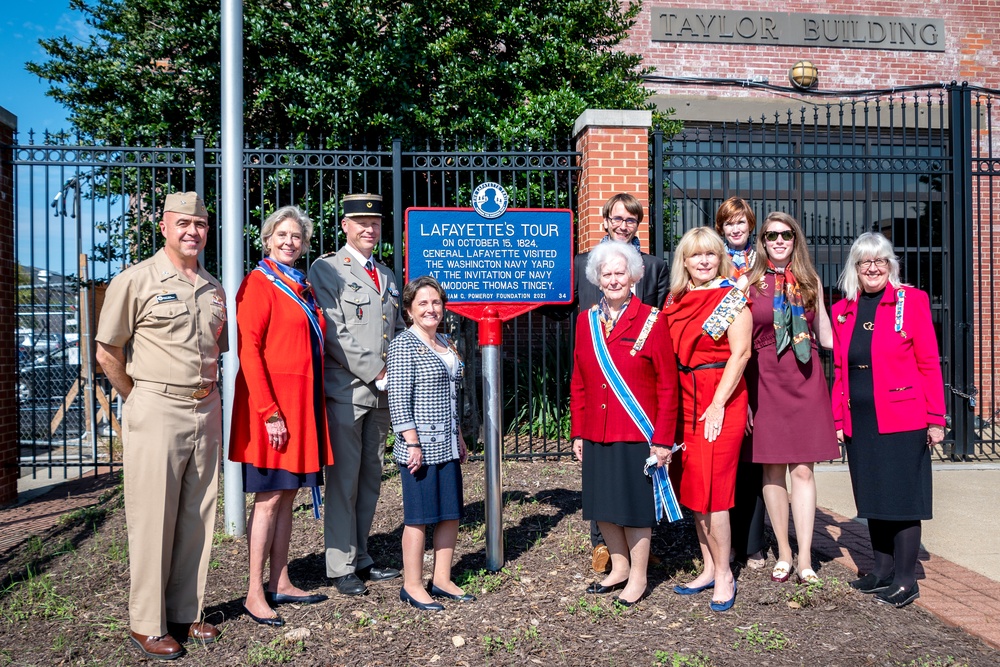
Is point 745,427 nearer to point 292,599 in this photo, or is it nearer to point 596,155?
point 292,599

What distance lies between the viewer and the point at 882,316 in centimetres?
412

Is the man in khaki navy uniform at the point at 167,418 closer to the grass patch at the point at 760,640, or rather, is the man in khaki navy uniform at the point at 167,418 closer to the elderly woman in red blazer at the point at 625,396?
the elderly woman in red blazer at the point at 625,396

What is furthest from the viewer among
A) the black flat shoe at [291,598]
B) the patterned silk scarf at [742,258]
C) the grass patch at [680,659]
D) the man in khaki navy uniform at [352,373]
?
the patterned silk scarf at [742,258]

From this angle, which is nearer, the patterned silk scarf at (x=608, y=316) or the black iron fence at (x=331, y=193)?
the patterned silk scarf at (x=608, y=316)

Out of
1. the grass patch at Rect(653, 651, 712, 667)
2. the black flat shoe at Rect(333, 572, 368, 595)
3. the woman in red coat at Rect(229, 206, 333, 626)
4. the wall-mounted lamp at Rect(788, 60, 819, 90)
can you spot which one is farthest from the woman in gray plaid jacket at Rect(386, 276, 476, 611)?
the wall-mounted lamp at Rect(788, 60, 819, 90)

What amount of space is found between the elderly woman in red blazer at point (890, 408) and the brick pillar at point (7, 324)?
6.36 m

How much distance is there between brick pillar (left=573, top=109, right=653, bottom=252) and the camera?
6953 millimetres

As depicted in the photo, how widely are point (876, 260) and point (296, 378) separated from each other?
299 cm

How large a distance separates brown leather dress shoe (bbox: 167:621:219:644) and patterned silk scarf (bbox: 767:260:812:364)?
308 centimetres

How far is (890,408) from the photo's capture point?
407 centimetres

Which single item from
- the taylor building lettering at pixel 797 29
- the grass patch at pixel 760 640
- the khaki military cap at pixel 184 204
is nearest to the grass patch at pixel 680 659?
the grass patch at pixel 760 640

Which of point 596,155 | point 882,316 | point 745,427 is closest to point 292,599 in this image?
point 745,427

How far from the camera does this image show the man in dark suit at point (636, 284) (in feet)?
14.3

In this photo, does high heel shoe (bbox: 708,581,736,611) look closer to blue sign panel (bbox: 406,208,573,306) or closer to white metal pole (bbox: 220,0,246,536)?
blue sign panel (bbox: 406,208,573,306)
